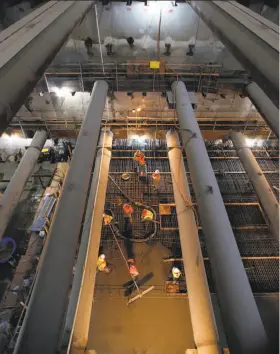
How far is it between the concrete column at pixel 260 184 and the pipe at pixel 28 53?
675 centimetres

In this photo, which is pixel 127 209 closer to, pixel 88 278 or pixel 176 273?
pixel 176 273

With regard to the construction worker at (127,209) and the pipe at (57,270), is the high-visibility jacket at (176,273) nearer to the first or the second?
the construction worker at (127,209)

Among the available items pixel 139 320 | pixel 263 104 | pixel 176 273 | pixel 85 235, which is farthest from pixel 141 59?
pixel 139 320

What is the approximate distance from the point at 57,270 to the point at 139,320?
438cm

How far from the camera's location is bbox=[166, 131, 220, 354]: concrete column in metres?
4.07

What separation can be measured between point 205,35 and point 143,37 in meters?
2.81

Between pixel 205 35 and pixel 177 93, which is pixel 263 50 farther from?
pixel 205 35

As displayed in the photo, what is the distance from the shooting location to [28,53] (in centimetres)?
343

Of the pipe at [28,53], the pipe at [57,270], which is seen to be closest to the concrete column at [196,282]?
the pipe at [57,270]

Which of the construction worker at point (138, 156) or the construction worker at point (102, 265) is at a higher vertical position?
the construction worker at point (138, 156)

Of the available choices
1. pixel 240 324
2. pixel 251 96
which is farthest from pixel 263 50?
pixel 251 96

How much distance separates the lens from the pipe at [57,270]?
2.55 m

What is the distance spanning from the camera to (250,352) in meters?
2.76

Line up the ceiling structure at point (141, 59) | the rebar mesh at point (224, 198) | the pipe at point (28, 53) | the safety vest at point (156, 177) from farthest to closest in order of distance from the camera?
the ceiling structure at point (141, 59), the safety vest at point (156, 177), the rebar mesh at point (224, 198), the pipe at point (28, 53)
